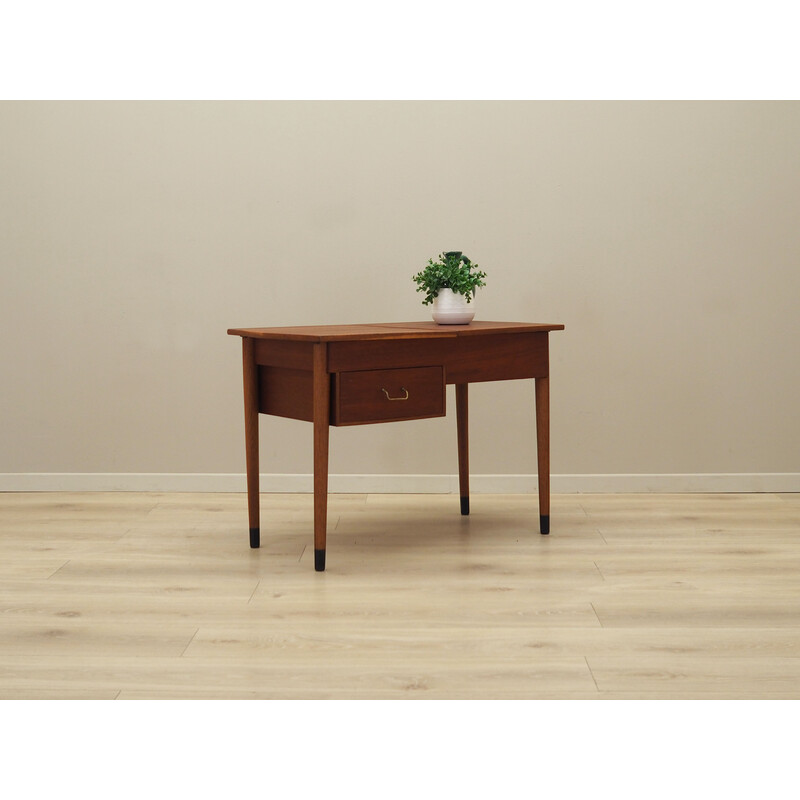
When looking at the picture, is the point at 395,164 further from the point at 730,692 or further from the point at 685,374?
the point at 730,692

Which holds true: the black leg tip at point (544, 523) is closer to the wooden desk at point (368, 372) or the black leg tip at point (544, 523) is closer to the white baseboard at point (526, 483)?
the wooden desk at point (368, 372)

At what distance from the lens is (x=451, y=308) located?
3.10 m

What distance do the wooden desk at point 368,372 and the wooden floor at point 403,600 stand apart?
0.78 feet

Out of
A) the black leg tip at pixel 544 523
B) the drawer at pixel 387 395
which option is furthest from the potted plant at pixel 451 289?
the black leg tip at pixel 544 523

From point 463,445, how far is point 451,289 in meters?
0.59

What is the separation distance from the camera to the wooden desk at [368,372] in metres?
2.65

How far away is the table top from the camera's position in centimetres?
263

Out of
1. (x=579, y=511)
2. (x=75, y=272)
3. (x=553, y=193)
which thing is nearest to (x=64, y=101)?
(x=75, y=272)

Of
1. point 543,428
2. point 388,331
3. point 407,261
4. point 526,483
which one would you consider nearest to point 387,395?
point 388,331

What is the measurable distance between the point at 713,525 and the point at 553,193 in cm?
134

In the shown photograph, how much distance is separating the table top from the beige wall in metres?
0.63

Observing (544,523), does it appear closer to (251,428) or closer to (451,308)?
(451,308)

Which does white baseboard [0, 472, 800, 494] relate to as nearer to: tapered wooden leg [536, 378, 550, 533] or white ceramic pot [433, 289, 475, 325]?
tapered wooden leg [536, 378, 550, 533]

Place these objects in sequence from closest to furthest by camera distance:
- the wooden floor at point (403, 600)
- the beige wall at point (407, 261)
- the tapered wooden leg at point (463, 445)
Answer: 1. the wooden floor at point (403, 600)
2. the tapered wooden leg at point (463, 445)
3. the beige wall at point (407, 261)
